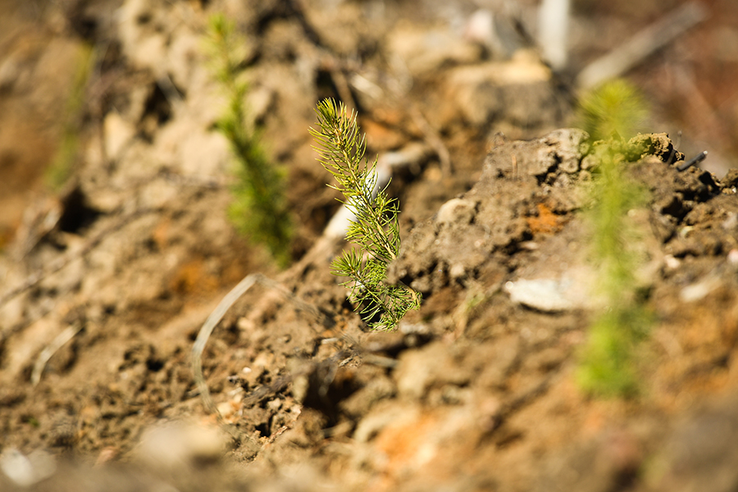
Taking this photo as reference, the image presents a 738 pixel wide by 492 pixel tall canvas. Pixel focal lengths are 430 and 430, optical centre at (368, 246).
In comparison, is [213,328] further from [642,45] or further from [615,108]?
[642,45]

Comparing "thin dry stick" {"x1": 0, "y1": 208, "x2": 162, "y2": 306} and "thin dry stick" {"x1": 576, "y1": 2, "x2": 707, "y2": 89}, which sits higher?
"thin dry stick" {"x1": 576, "y1": 2, "x2": 707, "y2": 89}

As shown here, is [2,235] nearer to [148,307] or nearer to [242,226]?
[148,307]

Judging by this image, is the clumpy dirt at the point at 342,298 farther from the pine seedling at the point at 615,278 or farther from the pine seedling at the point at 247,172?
the pine seedling at the point at 247,172

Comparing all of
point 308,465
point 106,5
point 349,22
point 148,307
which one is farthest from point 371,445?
point 106,5

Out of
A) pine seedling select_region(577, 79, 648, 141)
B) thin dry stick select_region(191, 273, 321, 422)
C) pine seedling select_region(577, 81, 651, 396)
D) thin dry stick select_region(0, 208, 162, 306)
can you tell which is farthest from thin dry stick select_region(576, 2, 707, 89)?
thin dry stick select_region(0, 208, 162, 306)

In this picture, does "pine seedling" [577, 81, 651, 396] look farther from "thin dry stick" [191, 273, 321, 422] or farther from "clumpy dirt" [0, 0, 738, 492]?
"thin dry stick" [191, 273, 321, 422]

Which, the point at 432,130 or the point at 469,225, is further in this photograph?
the point at 432,130
